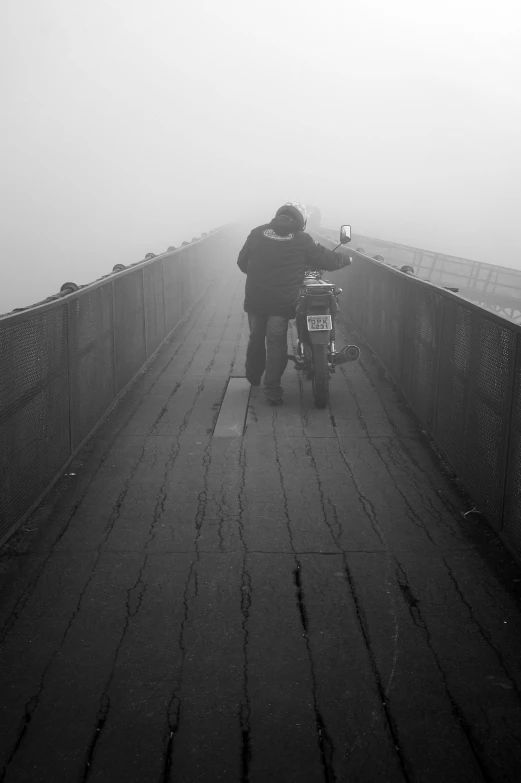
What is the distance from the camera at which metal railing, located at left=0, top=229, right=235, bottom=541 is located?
5730 millimetres

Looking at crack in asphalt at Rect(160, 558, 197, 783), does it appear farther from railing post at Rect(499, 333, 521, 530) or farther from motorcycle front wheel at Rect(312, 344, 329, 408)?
motorcycle front wheel at Rect(312, 344, 329, 408)

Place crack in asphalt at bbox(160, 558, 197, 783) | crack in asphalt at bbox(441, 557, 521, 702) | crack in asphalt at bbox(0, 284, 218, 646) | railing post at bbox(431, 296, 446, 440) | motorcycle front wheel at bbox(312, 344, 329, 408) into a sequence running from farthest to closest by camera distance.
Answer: motorcycle front wheel at bbox(312, 344, 329, 408), railing post at bbox(431, 296, 446, 440), crack in asphalt at bbox(0, 284, 218, 646), crack in asphalt at bbox(441, 557, 521, 702), crack in asphalt at bbox(160, 558, 197, 783)

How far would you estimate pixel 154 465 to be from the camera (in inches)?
293

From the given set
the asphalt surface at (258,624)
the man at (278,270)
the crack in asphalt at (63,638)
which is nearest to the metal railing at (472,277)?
the man at (278,270)

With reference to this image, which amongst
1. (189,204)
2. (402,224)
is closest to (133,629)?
(402,224)

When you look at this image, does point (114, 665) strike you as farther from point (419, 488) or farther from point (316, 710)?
point (419, 488)

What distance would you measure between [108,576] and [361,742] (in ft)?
6.52

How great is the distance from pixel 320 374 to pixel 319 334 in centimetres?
44

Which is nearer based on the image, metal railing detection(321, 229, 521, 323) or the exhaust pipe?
the exhaust pipe

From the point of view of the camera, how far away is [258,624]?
4664 millimetres

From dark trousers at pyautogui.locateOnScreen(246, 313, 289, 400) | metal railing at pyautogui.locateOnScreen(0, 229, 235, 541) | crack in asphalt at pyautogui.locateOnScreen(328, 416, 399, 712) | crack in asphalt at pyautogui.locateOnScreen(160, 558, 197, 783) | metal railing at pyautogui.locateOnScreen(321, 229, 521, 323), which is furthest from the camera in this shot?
metal railing at pyautogui.locateOnScreen(321, 229, 521, 323)

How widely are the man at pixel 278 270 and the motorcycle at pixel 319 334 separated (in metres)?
0.17

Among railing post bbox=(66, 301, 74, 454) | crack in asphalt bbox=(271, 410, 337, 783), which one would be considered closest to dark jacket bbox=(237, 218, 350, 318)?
railing post bbox=(66, 301, 74, 454)

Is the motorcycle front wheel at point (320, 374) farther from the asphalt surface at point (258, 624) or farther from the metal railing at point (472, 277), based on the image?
the metal railing at point (472, 277)
